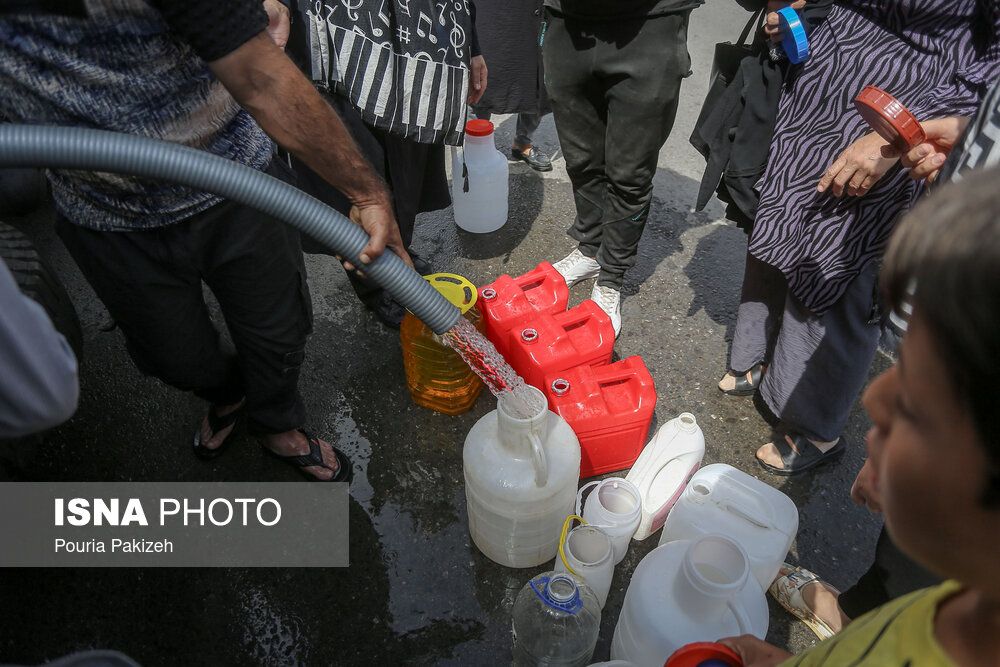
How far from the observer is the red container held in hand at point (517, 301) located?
2.65m

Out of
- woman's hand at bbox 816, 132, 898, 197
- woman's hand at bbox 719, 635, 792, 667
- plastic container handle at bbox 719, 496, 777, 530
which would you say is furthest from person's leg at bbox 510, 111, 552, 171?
woman's hand at bbox 719, 635, 792, 667

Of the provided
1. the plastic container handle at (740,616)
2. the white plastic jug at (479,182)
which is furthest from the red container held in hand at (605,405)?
the white plastic jug at (479,182)

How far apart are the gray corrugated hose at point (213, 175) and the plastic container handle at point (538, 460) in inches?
17.2

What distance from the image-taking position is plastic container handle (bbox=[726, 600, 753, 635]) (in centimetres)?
149

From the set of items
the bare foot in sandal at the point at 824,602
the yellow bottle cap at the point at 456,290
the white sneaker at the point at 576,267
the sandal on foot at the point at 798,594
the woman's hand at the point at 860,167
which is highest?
the woman's hand at the point at 860,167

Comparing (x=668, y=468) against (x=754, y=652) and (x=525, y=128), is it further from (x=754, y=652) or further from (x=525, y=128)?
(x=525, y=128)

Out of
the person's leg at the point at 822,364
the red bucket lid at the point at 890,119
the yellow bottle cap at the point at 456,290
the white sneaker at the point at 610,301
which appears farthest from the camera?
the white sneaker at the point at 610,301

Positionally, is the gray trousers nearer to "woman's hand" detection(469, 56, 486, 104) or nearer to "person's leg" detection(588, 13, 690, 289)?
"person's leg" detection(588, 13, 690, 289)

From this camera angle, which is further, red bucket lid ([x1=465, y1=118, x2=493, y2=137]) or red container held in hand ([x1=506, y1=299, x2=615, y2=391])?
red bucket lid ([x1=465, y1=118, x2=493, y2=137])

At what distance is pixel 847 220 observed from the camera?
1.92 meters

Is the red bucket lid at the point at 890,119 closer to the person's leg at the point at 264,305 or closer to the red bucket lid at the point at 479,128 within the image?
the person's leg at the point at 264,305

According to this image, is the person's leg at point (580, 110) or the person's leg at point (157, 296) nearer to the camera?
the person's leg at point (157, 296)

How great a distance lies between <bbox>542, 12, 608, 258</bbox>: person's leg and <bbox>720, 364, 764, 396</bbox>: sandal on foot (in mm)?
1089

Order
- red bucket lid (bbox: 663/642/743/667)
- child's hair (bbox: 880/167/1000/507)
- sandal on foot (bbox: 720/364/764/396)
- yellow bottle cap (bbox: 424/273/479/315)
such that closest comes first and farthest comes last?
child's hair (bbox: 880/167/1000/507) → red bucket lid (bbox: 663/642/743/667) → yellow bottle cap (bbox: 424/273/479/315) → sandal on foot (bbox: 720/364/764/396)
